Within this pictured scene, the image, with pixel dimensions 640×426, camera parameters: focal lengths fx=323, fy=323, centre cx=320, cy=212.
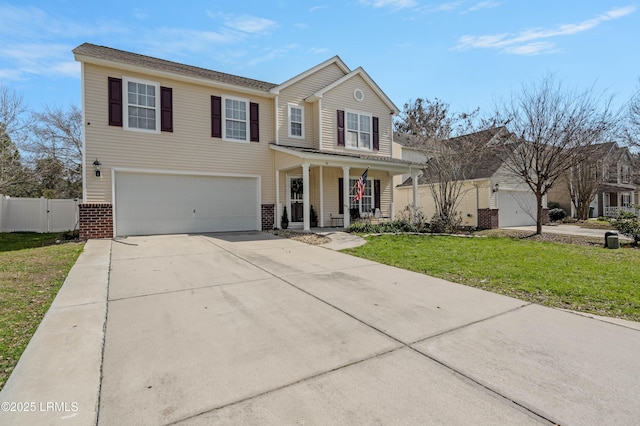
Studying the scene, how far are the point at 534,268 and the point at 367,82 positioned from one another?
12094 millimetres

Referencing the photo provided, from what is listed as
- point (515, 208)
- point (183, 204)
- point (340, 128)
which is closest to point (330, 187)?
point (340, 128)

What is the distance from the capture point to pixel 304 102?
48.4ft

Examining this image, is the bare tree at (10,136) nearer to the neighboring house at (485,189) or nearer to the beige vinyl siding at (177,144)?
Answer: the beige vinyl siding at (177,144)

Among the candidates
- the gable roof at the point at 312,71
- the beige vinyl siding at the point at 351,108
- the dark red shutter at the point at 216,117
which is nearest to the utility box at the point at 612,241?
the beige vinyl siding at the point at 351,108

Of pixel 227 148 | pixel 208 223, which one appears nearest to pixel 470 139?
pixel 227 148

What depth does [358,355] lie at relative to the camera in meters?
3.10

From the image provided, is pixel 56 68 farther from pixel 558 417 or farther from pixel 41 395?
pixel 558 417

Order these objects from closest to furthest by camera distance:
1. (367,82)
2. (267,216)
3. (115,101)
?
(115,101), (267,216), (367,82)

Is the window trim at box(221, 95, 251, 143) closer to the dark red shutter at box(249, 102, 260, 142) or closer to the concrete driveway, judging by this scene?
the dark red shutter at box(249, 102, 260, 142)

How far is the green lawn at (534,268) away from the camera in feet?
16.0

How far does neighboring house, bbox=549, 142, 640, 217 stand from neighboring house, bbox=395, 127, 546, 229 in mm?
5441

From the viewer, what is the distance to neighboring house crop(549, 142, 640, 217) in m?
22.7

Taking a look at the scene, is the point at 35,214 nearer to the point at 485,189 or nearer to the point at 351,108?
the point at 351,108

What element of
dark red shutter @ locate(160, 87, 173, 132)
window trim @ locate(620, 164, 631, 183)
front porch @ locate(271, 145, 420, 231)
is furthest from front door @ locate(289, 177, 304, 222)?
window trim @ locate(620, 164, 631, 183)
